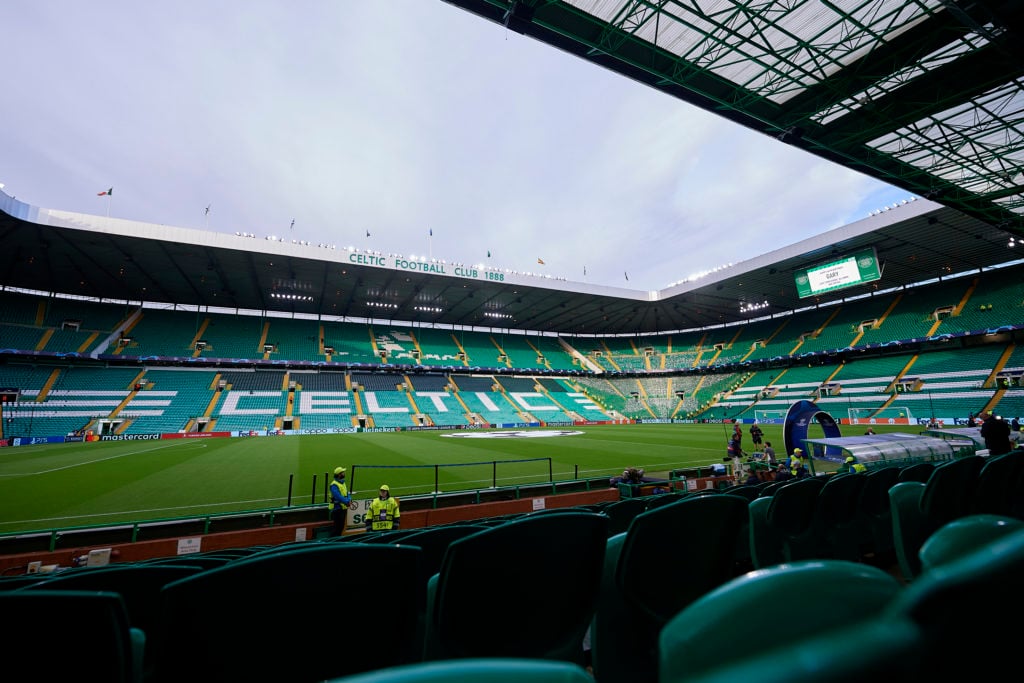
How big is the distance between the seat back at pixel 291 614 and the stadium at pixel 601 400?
1cm

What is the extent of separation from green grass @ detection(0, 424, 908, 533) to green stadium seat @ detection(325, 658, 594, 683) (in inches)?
408

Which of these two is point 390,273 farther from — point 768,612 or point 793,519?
point 768,612

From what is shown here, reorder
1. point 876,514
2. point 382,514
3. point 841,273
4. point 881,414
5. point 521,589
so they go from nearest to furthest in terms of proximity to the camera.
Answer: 1. point 521,589
2. point 876,514
3. point 382,514
4. point 841,273
5. point 881,414

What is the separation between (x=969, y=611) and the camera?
0.47 metres

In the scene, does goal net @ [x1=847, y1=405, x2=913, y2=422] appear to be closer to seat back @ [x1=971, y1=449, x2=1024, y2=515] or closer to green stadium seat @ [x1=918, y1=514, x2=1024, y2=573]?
seat back @ [x1=971, y1=449, x2=1024, y2=515]

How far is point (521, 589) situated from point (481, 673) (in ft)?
4.55

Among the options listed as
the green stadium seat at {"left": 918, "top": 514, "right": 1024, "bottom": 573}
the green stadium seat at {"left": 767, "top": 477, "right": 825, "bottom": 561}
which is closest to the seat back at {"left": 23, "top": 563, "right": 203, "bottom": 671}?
the green stadium seat at {"left": 918, "top": 514, "right": 1024, "bottom": 573}

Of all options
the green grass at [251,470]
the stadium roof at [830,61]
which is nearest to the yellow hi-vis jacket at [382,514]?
the green grass at [251,470]

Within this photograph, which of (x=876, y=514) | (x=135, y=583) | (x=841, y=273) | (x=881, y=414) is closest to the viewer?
(x=135, y=583)

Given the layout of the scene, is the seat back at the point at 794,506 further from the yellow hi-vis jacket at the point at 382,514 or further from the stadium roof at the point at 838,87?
the stadium roof at the point at 838,87

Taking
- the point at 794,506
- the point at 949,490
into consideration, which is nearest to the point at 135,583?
the point at 794,506

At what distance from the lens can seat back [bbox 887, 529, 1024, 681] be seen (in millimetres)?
439

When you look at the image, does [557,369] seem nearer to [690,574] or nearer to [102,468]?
[102,468]

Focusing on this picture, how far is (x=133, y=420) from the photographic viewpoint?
97.2ft
